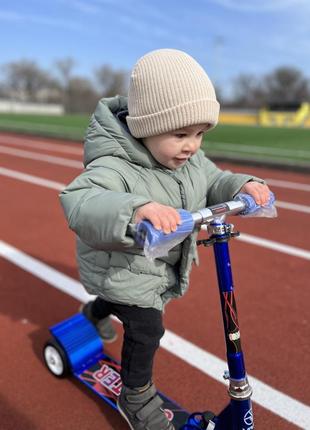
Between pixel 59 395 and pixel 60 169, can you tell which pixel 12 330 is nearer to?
pixel 59 395

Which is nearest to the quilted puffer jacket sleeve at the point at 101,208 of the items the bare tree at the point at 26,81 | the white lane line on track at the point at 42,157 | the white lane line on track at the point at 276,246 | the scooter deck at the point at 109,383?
the scooter deck at the point at 109,383

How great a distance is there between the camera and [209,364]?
8.85 ft

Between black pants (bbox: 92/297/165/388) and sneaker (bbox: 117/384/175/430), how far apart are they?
2.3 inches

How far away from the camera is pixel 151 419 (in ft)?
6.89

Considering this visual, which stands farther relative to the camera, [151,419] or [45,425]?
[45,425]

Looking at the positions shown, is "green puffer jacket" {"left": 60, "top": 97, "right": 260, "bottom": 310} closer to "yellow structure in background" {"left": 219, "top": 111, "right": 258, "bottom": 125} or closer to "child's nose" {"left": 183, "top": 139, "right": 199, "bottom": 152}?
"child's nose" {"left": 183, "top": 139, "right": 199, "bottom": 152}

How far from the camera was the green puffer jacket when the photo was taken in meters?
1.56

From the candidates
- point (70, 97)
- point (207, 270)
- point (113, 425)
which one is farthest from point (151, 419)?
point (70, 97)

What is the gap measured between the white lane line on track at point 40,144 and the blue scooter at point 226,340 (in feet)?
33.6

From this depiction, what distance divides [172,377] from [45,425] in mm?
793

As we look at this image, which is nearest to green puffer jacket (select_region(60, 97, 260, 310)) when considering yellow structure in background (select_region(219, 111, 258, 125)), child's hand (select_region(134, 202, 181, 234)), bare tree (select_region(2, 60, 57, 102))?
child's hand (select_region(134, 202, 181, 234))

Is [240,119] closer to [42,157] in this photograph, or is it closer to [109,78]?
[42,157]

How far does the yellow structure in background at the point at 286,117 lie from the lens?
120 feet

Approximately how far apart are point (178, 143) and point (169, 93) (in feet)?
0.69
